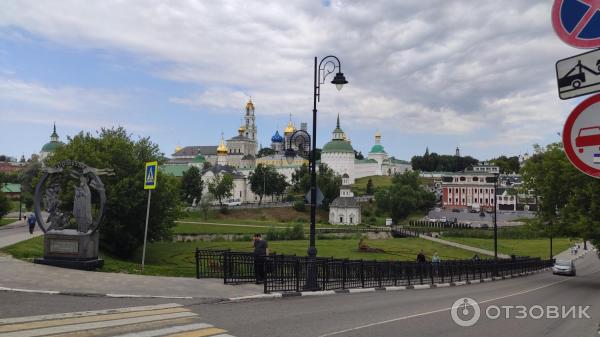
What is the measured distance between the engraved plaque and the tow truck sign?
17037mm

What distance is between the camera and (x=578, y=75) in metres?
3.67

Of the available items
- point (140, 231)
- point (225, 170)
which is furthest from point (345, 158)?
point (140, 231)

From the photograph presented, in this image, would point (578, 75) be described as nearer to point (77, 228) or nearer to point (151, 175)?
point (77, 228)

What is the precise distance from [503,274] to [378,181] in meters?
137

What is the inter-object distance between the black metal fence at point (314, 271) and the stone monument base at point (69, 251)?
391cm

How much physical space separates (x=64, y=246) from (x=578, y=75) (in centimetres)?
1756

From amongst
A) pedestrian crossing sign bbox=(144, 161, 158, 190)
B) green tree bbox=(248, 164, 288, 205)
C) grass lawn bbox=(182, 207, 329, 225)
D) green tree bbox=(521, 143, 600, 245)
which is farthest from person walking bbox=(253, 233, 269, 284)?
green tree bbox=(248, 164, 288, 205)

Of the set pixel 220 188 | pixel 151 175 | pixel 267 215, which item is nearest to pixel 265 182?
pixel 220 188

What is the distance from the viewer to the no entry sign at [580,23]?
362 centimetres

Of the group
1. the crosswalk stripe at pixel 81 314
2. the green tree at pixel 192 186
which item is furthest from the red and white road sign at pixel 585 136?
the green tree at pixel 192 186

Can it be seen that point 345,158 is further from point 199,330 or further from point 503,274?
point 199,330

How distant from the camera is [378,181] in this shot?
561 ft

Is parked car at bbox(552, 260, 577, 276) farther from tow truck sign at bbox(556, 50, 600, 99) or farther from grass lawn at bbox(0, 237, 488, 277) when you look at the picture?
tow truck sign at bbox(556, 50, 600, 99)

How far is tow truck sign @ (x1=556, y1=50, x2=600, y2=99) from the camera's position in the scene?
3602 mm
